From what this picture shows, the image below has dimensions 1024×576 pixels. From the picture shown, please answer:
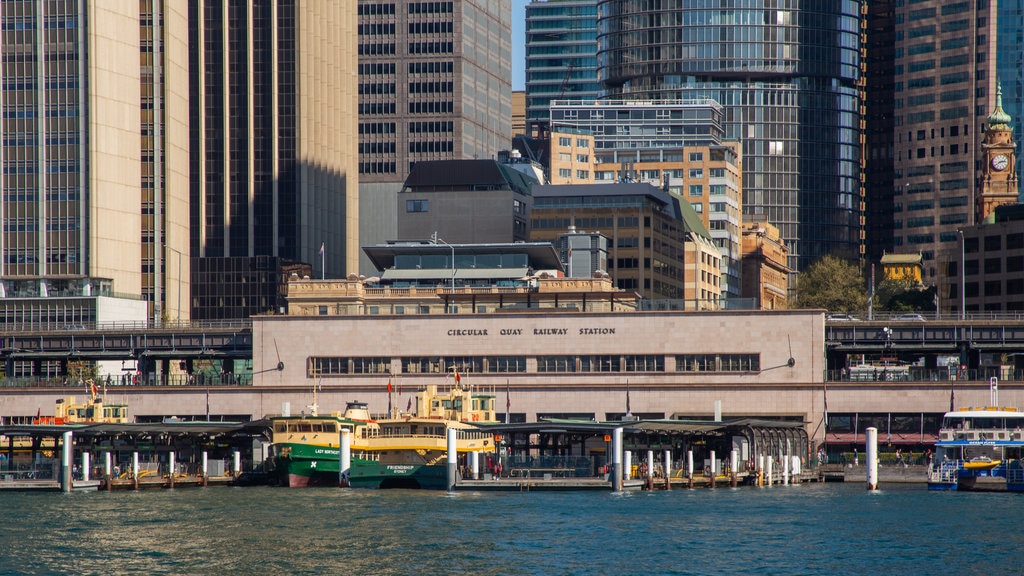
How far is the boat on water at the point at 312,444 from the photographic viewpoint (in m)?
144

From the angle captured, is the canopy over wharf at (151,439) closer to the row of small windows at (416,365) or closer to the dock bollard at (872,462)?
the row of small windows at (416,365)

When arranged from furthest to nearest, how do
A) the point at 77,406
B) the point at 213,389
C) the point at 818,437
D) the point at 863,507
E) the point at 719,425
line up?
the point at 213,389, the point at 818,437, the point at 77,406, the point at 719,425, the point at 863,507

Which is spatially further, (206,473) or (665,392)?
(665,392)

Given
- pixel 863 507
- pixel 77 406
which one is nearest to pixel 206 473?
pixel 77 406

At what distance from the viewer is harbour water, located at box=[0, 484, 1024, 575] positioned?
89000mm

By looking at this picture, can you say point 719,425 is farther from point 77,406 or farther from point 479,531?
point 77,406

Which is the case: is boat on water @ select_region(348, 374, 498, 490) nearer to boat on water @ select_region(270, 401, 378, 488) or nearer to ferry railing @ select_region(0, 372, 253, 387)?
boat on water @ select_region(270, 401, 378, 488)

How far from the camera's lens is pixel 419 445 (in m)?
142

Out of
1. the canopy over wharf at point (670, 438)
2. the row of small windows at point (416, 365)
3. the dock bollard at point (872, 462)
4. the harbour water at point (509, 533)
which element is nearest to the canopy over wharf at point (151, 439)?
the harbour water at point (509, 533)

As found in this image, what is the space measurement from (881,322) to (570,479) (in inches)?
2262

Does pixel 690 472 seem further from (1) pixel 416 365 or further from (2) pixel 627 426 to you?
(1) pixel 416 365

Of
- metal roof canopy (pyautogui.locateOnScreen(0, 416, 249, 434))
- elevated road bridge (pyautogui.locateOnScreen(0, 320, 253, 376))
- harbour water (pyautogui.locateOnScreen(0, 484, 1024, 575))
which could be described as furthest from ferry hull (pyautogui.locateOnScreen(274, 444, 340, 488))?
elevated road bridge (pyautogui.locateOnScreen(0, 320, 253, 376))

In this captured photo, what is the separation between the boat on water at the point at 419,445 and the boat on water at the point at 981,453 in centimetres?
3801

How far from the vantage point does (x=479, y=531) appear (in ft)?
336
